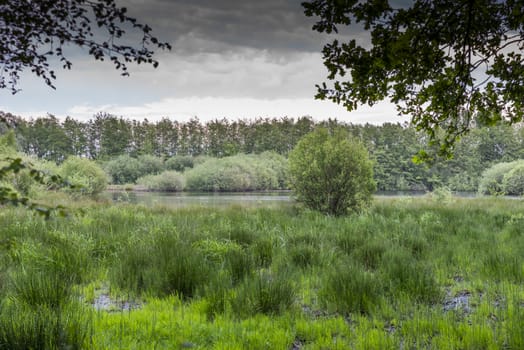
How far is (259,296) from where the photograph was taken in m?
3.93

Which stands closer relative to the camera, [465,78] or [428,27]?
[428,27]

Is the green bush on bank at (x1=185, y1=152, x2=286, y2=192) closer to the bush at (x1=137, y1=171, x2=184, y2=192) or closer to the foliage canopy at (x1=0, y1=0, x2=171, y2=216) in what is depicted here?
the bush at (x1=137, y1=171, x2=184, y2=192)

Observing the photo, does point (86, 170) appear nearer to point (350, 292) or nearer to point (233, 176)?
point (233, 176)

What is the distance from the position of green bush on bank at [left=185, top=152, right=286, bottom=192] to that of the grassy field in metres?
42.1

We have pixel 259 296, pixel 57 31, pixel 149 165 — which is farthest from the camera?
pixel 149 165

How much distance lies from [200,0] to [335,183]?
9631 mm

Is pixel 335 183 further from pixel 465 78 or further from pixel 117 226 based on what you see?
pixel 465 78

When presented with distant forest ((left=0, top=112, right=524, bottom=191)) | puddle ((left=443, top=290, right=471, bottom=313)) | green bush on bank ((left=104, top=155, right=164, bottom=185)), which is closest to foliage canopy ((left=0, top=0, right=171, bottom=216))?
puddle ((left=443, top=290, right=471, bottom=313))

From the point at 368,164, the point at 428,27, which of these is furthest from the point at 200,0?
the point at 368,164

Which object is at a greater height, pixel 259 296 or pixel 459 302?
pixel 259 296

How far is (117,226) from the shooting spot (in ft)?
30.0

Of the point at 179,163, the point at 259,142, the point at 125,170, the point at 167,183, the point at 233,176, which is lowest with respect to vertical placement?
the point at 167,183

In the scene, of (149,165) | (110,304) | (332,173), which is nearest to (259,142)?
(149,165)

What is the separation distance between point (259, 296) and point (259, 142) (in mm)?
66259
